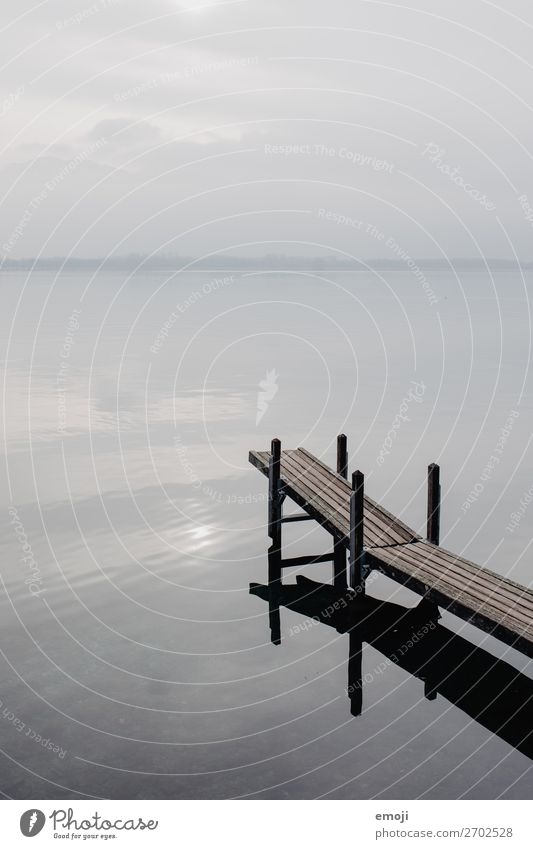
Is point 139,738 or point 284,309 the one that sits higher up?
point 284,309

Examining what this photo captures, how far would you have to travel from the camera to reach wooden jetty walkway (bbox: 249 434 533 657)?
1560 cm

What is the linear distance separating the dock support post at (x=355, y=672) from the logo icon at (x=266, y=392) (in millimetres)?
22939

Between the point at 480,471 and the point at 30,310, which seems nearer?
the point at 480,471

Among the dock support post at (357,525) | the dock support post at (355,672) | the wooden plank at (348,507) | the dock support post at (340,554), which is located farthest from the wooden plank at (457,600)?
the dock support post at (340,554)

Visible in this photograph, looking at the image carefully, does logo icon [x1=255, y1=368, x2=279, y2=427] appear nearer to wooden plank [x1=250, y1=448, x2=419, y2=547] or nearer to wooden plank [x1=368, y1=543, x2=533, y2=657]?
wooden plank [x1=250, y1=448, x2=419, y2=547]

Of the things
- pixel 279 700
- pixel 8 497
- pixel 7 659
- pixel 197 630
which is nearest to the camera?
pixel 279 700

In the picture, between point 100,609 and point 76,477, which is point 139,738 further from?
point 76,477

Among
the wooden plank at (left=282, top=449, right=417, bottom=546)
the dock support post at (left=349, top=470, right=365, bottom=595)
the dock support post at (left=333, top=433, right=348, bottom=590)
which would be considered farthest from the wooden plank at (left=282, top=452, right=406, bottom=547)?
the dock support post at (left=333, top=433, right=348, bottom=590)

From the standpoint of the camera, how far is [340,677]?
1734cm

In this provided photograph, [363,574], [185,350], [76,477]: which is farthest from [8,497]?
[185,350]

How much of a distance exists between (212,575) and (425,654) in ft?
20.2

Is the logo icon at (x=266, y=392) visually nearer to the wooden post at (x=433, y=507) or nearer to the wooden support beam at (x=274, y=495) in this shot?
Answer: the wooden support beam at (x=274, y=495)
